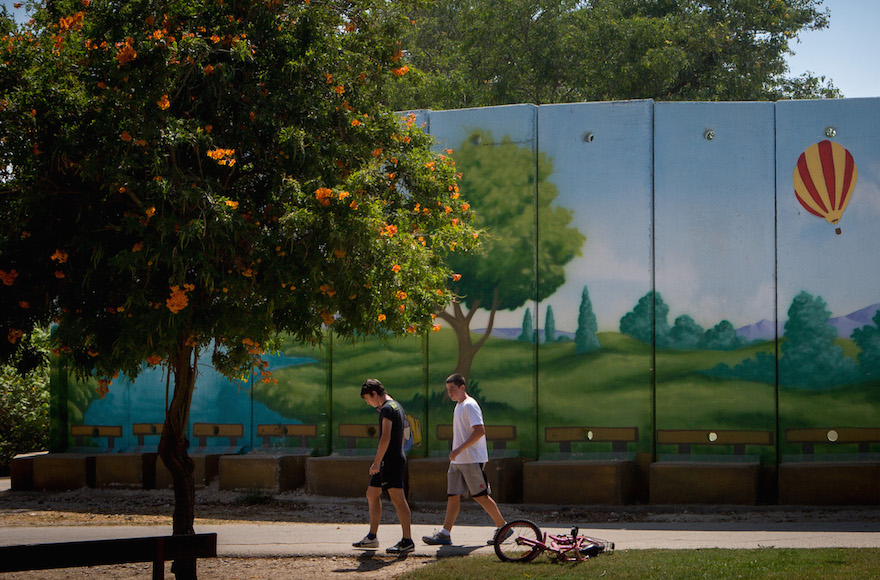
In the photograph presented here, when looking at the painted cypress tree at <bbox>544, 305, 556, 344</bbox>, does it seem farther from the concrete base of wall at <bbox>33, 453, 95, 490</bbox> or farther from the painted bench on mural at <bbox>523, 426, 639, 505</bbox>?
the concrete base of wall at <bbox>33, 453, 95, 490</bbox>

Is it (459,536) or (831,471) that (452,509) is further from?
(831,471)

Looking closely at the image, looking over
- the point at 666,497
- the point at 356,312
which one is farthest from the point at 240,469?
the point at 356,312

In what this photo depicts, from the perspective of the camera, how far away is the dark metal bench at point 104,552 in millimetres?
6176

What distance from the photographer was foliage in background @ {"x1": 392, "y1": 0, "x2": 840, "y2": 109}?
922 inches

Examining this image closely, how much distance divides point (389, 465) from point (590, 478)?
505cm

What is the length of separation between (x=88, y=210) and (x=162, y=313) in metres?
1.23

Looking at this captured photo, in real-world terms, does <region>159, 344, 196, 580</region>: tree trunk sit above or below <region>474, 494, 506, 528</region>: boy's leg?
above

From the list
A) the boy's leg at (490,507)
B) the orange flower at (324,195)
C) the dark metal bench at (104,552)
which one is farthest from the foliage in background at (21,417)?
the dark metal bench at (104,552)

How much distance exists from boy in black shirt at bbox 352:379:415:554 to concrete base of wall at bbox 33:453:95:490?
877 centimetres

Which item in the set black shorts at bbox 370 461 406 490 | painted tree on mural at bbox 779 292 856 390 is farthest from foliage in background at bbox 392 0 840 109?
black shorts at bbox 370 461 406 490

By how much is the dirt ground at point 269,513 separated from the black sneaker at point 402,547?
75 mm

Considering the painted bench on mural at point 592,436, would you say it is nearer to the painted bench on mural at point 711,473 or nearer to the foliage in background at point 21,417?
the painted bench on mural at point 711,473

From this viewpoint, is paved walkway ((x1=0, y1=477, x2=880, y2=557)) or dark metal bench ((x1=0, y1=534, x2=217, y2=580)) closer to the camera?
dark metal bench ((x1=0, y1=534, x2=217, y2=580))

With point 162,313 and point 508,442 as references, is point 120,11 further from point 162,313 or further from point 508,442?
point 508,442
